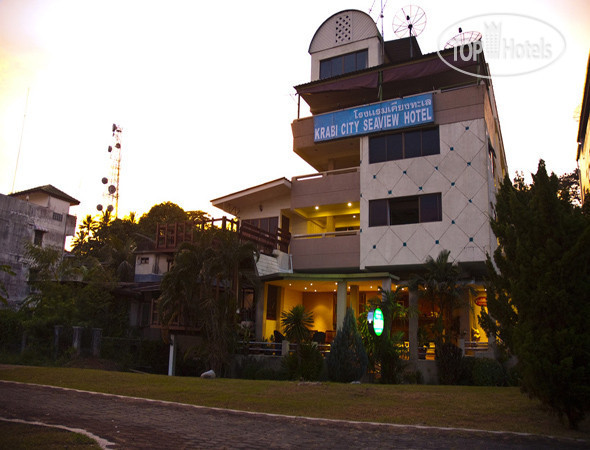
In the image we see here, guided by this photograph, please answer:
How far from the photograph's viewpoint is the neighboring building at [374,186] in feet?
85.4

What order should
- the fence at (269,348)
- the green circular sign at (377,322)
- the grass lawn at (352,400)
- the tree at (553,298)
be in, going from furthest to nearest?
the fence at (269,348) → the green circular sign at (377,322) → the grass lawn at (352,400) → the tree at (553,298)

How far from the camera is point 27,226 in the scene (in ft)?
138

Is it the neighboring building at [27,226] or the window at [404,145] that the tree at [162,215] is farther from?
the window at [404,145]

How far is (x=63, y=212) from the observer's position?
151 feet

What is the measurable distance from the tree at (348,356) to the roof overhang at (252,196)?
1216 cm

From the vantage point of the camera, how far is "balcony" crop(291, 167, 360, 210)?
29.3 metres

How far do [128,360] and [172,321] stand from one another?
13.5 ft

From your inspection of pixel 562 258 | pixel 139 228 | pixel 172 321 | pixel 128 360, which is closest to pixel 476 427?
pixel 562 258

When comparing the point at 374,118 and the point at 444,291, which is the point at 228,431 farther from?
the point at 374,118

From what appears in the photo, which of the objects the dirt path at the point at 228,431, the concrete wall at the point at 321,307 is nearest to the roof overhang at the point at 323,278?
the concrete wall at the point at 321,307

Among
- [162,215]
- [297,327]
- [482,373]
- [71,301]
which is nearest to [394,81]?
[297,327]

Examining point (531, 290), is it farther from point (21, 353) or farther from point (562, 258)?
point (21, 353)

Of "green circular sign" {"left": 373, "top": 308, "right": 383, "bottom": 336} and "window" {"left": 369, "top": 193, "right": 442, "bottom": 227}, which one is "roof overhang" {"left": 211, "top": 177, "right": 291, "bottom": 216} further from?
"green circular sign" {"left": 373, "top": 308, "right": 383, "bottom": 336}

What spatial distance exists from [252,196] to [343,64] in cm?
1004
